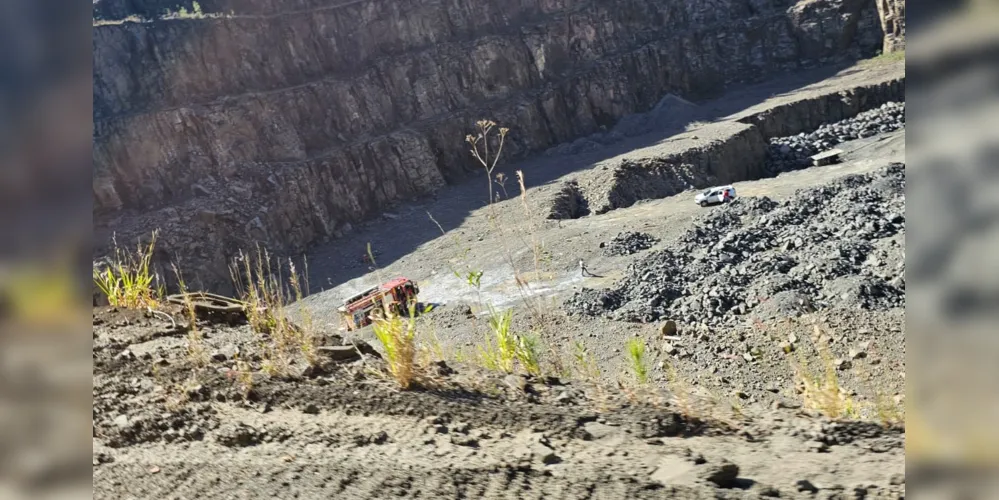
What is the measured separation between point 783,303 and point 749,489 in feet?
32.6

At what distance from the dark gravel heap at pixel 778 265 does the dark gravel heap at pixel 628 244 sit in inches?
56.0

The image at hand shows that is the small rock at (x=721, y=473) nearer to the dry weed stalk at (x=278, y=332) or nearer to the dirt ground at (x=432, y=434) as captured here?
the dirt ground at (x=432, y=434)

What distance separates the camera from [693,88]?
40.5 meters

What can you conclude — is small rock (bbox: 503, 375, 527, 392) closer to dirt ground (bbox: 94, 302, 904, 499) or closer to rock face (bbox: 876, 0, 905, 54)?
dirt ground (bbox: 94, 302, 904, 499)

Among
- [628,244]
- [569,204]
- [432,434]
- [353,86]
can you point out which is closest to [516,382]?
[432,434]

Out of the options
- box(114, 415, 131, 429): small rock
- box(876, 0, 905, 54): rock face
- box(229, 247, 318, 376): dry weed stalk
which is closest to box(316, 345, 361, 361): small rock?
box(229, 247, 318, 376): dry weed stalk

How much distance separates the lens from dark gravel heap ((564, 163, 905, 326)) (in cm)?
1113

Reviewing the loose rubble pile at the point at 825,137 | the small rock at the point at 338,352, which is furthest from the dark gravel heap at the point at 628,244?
the small rock at the point at 338,352

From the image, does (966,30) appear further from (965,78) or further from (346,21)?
(346,21)

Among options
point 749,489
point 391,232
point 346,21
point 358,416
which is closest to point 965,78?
point 749,489

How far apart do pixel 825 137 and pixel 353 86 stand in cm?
2107

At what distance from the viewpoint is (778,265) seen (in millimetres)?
12695

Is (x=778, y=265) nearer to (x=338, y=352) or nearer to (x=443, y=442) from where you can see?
(x=338, y=352)

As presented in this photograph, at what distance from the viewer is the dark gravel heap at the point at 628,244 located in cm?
1766
